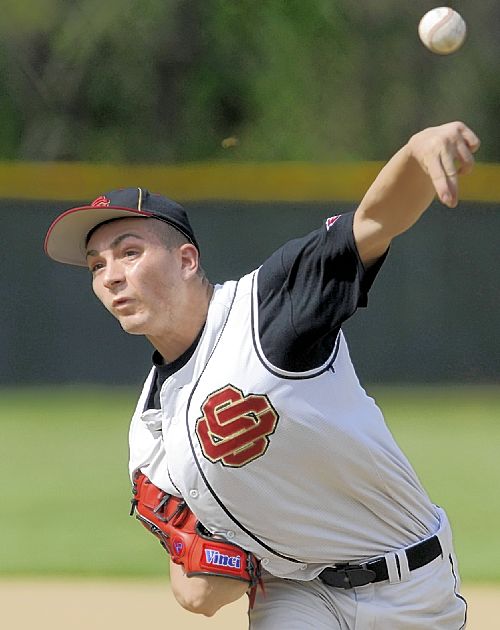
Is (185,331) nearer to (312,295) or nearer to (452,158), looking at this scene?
(312,295)

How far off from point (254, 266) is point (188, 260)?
8475mm

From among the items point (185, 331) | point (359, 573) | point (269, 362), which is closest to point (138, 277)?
point (185, 331)

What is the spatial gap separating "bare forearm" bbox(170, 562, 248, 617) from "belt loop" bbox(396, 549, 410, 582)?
361mm

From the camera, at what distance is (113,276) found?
9.33 feet

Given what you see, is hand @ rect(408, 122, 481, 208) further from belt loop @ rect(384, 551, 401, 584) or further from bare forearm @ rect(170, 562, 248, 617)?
bare forearm @ rect(170, 562, 248, 617)

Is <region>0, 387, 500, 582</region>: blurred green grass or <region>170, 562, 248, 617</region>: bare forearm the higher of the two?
<region>0, 387, 500, 582</region>: blurred green grass

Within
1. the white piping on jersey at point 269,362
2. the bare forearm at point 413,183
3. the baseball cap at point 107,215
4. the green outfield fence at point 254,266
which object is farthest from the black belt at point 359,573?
the green outfield fence at point 254,266

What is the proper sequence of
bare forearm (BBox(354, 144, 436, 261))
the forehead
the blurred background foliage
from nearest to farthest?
bare forearm (BBox(354, 144, 436, 261)) → the forehead → the blurred background foliage

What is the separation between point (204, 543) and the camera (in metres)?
2.84

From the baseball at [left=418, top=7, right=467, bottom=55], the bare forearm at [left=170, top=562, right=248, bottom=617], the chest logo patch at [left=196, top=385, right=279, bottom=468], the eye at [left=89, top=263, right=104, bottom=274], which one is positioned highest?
the baseball at [left=418, top=7, right=467, bottom=55]

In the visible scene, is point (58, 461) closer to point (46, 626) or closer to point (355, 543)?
point (46, 626)

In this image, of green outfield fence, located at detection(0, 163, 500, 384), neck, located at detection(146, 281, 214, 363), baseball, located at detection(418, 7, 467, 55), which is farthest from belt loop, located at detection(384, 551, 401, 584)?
green outfield fence, located at detection(0, 163, 500, 384)

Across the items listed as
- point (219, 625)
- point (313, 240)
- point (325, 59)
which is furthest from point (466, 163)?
point (325, 59)

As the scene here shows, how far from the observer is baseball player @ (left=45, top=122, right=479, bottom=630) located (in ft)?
8.71
